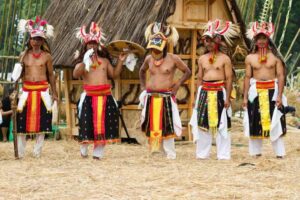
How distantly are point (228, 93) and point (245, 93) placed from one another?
26 centimetres

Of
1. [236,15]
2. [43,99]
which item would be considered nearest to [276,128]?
[43,99]

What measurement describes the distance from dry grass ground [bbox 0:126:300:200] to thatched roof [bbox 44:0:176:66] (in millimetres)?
2581

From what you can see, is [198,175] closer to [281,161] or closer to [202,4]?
[281,161]

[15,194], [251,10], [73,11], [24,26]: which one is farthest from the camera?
[251,10]

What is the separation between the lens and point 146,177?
825 centimetres

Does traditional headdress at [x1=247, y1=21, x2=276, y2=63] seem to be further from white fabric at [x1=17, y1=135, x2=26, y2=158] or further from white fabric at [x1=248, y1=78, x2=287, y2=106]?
white fabric at [x1=17, y1=135, x2=26, y2=158]

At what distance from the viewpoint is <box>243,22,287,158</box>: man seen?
10297 mm

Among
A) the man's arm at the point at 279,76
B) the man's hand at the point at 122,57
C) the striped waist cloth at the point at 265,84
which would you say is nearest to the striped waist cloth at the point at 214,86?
the striped waist cloth at the point at 265,84

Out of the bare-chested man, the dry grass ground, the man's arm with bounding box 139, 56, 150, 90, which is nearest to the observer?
the dry grass ground

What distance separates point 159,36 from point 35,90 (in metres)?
1.71

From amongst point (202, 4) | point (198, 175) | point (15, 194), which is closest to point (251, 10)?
point (202, 4)

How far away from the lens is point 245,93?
10438 millimetres

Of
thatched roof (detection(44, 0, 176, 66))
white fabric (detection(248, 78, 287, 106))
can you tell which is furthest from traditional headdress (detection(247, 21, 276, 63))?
thatched roof (detection(44, 0, 176, 66))

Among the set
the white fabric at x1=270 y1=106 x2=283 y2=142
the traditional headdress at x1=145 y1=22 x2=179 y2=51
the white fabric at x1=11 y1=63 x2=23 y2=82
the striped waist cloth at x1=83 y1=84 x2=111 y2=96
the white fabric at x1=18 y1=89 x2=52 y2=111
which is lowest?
Result: the white fabric at x1=270 y1=106 x2=283 y2=142
